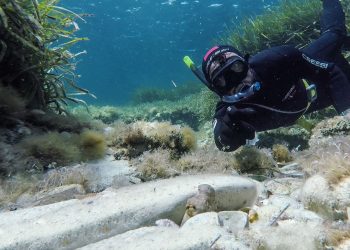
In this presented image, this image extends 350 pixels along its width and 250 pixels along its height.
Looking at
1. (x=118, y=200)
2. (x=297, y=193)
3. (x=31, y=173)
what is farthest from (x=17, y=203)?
(x=297, y=193)

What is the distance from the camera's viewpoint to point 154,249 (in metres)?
2.08

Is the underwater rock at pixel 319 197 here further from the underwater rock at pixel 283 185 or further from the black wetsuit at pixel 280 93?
the black wetsuit at pixel 280 93

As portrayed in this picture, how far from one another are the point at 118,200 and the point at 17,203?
123cm

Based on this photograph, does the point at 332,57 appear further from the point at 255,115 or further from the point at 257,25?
the point at 257,25

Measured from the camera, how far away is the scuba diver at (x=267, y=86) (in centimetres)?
453

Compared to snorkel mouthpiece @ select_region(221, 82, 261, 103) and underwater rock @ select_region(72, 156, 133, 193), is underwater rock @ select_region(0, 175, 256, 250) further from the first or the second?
snorkel mouthpiece @ select_region(221, 82, 261, 103)

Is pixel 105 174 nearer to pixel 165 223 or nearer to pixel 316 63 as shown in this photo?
pixel 165 223

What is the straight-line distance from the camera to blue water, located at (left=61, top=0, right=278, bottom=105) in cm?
3956

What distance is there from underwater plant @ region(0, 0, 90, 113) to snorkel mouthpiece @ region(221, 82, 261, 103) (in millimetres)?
2902

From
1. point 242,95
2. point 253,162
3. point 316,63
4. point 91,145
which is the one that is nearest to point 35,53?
point 91,145

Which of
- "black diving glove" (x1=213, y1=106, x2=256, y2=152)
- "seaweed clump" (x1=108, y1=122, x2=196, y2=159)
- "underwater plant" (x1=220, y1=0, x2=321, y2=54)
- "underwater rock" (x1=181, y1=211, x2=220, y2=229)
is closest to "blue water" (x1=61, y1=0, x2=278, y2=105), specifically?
"underwater plant" (x1=220, y1=0, x2=321, y2=54)

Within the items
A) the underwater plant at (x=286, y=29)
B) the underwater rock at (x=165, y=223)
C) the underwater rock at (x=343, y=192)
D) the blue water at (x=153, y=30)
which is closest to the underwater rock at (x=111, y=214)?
the underwater rock at (x=165, y=223)

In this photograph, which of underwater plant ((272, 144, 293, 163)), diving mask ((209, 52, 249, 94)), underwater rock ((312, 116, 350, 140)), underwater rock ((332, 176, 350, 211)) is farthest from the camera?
underwater rock ((312, 116, 350, 140))

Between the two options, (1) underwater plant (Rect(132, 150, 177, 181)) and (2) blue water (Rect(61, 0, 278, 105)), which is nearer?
(1) underwater plant (Rect(132, 150, 177, 181))
